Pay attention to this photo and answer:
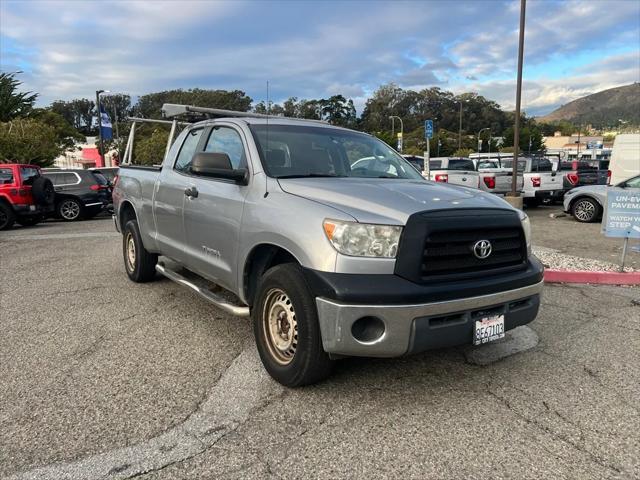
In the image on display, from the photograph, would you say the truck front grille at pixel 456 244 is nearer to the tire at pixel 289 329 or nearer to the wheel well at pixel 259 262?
the tire at pixel 289 329

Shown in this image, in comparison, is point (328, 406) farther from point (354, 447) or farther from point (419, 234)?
point (419, 234)

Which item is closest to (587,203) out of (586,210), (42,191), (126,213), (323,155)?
(586,210)

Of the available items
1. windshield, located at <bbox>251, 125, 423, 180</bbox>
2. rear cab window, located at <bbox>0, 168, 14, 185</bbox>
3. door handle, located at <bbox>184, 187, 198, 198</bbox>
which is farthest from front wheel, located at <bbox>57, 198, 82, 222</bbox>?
windshield, located at <bbox>251, 125, 423, 180</bbox>

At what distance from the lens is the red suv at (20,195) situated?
13.8m

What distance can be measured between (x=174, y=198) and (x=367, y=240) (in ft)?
8.87

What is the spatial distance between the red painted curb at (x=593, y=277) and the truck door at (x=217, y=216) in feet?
15.3

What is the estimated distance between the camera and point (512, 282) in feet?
11.5

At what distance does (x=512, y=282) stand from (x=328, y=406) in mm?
1464

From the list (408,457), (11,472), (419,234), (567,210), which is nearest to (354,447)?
(408,457)

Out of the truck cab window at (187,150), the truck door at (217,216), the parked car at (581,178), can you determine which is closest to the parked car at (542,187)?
the parked car at (581,178)

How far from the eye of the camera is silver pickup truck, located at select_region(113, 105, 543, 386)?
10.2 feet

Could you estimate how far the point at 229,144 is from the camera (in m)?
4.66

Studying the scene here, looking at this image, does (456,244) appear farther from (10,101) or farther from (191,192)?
(10,101)

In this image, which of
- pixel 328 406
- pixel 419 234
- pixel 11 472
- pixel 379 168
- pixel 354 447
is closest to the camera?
pixel 11 472
